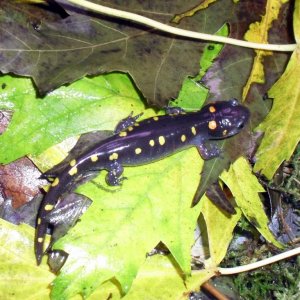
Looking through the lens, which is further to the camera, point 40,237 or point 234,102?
point 234,102

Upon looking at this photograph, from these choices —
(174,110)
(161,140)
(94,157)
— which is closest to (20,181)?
(94,157)

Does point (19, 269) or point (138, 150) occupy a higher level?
point (138, 150)

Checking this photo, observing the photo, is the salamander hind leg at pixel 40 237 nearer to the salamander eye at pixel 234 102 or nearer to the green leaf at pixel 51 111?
the green leaf at pixel 51 111

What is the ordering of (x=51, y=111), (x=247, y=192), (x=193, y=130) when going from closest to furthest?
(x=51, y=111) < (x=247, y=192) < (x=193, y=130)

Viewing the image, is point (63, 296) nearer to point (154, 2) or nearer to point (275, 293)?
point (275, 293)

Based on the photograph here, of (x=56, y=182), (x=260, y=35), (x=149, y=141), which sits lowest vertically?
(x=56, y=182)

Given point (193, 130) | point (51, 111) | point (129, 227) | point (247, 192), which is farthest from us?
point (193, 130)

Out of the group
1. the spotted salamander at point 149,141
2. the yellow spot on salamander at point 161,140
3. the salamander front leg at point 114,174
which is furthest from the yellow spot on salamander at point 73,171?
the yellow spot on salamander at point 161,140

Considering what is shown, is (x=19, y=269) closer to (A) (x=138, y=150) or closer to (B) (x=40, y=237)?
(B) (x=40, y=237)

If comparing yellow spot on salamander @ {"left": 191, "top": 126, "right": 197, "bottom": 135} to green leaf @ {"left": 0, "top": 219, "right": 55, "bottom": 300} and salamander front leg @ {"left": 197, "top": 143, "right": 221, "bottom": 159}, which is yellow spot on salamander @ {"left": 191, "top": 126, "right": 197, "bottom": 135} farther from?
green leaf @ {"left": 0, "top": 219, "right": 55, "bottom": 300}
